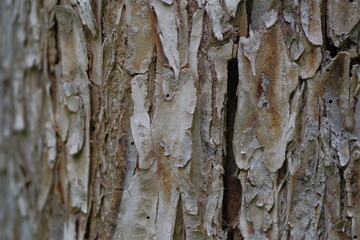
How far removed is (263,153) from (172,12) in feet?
0.82

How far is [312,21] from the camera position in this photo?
685 millimetres

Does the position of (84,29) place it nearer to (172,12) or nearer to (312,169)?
(172,12)

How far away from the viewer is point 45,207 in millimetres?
824

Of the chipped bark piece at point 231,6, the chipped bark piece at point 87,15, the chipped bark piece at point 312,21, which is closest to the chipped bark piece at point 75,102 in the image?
the chipped bark piece at point 87,15

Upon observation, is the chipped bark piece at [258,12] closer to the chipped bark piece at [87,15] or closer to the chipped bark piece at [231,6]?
the chipped bark piece at [231,6]

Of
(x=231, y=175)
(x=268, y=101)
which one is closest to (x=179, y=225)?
(x=231, y=175)

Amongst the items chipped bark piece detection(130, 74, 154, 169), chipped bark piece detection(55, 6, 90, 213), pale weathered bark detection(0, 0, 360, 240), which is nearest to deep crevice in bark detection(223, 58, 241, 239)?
pale weathered bark detection(0, 0, 360, 240)

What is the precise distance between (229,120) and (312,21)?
19 centimetres

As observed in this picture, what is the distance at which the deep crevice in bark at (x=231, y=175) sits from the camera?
717 millimetres

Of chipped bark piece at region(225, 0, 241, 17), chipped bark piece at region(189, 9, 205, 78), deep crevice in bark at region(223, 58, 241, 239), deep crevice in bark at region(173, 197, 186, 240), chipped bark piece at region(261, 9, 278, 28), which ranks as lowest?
deep crevice in bark at region(173, 197, 186, 240)

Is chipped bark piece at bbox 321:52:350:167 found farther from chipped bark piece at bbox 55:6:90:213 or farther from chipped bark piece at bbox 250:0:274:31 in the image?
chipped bark piece at bbox 55:6:90:213

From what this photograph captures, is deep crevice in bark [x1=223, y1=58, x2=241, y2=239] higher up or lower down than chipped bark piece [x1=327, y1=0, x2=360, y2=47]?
lower down

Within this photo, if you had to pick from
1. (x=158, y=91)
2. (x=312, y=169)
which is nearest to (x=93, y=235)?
(x=158, y=91)

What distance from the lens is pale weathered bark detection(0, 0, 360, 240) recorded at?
682mm
